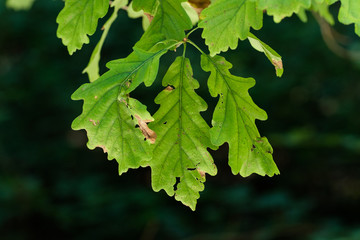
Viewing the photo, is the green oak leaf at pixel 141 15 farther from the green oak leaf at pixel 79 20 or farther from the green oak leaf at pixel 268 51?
the green oak leaf at pixel 268 51

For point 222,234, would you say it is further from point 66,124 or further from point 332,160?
point 66,124

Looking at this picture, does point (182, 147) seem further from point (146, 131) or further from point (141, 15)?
point (141, 15)

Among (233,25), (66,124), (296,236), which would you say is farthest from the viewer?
(66,124)

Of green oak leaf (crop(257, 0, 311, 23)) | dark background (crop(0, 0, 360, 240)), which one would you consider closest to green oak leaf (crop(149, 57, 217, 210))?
green oak leaf (crop(257, 0, 311, 23))

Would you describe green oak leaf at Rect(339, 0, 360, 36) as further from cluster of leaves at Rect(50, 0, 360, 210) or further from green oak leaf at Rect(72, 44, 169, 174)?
green oak leaf at Rect(72, 44, 169, 174)

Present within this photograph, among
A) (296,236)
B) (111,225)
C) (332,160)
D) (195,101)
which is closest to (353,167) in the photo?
(332,160)

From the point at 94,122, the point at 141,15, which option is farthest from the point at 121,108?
the point at 141,15
